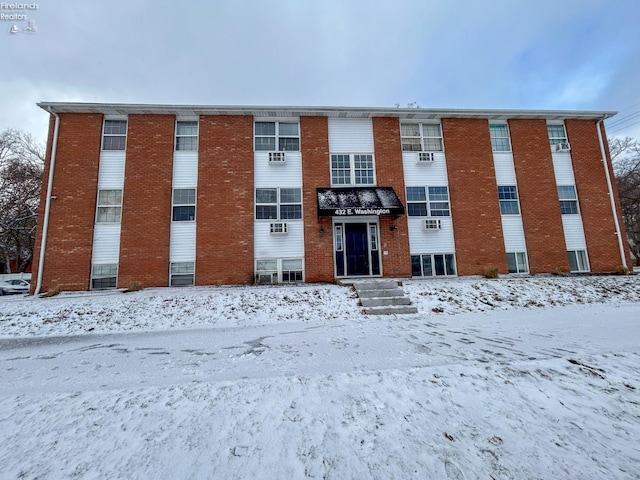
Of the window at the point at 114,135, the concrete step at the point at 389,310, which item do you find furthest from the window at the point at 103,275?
the concrete step at the point at 389,310

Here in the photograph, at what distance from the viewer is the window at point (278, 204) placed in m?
11.9

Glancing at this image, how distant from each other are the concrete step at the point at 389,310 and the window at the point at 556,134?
1236 centimetres

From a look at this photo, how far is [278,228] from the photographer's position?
11.6 meters

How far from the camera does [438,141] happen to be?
43.0 feet

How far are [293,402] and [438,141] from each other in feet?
43.8

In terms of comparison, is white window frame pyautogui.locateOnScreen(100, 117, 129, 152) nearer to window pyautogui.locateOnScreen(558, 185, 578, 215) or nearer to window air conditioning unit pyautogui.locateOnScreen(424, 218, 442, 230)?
window air conditioning unit pyautogui.locateOnScreen(424, 218, 442, 230)

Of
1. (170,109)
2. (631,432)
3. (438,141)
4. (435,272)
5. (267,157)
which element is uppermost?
(170,109)

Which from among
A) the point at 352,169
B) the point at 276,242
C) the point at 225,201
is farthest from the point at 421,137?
the point at 225,201

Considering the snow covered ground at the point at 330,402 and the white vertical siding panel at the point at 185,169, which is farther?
the white vertical siding panel at the point at 185,169

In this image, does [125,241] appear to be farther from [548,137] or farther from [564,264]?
[548,137]

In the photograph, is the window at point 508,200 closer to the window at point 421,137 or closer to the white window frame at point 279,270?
the window at point 421,137

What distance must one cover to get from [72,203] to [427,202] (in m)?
14.7

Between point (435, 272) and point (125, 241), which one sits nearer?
point (125, 241)

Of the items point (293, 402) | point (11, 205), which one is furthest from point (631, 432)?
point (11, 205)
